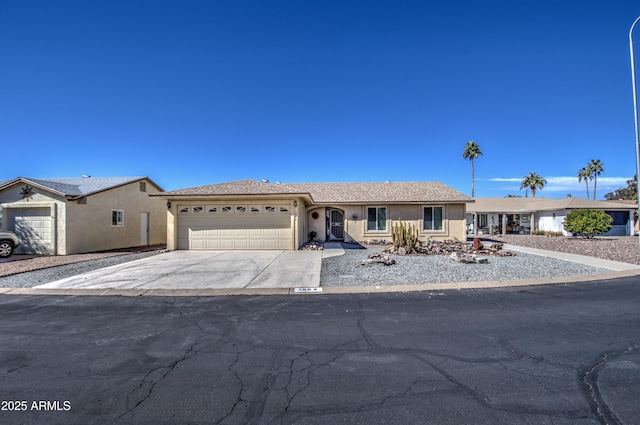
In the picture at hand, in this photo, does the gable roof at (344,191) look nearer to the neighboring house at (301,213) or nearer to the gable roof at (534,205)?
the neighboring house at (301,213)

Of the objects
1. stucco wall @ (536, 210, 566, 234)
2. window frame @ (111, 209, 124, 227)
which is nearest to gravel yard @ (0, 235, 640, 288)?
window frame @ (111, 209, 124, 227)

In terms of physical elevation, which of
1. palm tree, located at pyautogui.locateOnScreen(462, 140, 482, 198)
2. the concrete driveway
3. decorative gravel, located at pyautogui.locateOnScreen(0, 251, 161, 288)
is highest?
palm tree, located at pyautogui.locateOnScreen(462, 140, 482, 198)

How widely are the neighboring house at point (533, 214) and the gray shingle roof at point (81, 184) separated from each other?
28.7 metres

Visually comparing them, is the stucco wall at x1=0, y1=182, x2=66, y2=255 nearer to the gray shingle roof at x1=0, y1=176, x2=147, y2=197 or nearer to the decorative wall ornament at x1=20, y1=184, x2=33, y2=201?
the decorative wall ornament at x1=20, y1=184, x2=33, y2=201

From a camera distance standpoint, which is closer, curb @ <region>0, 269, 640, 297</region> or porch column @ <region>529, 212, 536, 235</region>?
curb @ <region>0, 269, 640, 297</region>

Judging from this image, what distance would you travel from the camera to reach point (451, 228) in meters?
20.7

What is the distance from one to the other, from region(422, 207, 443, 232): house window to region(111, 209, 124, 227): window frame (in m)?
19.0

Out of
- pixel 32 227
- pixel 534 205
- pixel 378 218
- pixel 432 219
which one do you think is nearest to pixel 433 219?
pixel 432 219

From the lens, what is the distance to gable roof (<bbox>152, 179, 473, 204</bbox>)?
53.7 ft

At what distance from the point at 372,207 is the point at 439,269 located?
11331 millimetres

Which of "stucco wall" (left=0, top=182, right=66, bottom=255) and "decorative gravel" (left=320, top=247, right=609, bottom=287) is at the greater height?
"stucco wall" (left=0, top=182, right=66, bottom=255)

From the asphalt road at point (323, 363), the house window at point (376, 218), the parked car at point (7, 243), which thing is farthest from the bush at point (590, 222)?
the parked car at point (7, 243)

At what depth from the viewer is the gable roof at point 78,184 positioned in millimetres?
15500

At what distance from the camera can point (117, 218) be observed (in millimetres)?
18891
